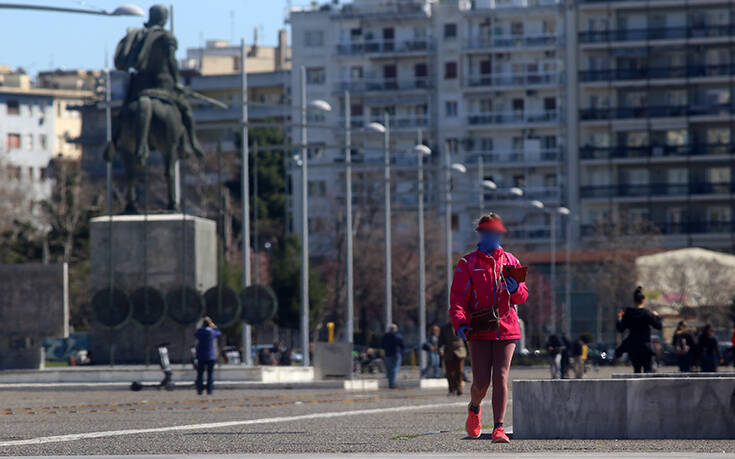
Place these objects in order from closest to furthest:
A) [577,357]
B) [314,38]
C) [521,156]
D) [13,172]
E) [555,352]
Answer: [555,352] < [577,357] < [521,156] < [314,38] < [13,172]

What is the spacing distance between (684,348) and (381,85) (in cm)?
7263

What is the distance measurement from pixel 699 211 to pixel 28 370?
7074 centimetres

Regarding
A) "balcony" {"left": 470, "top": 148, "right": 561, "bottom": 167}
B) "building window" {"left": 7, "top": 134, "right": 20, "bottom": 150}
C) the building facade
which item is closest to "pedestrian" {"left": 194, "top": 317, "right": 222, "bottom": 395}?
the building facade

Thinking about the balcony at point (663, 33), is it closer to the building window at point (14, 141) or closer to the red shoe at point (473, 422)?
the building window at point (14, 141)

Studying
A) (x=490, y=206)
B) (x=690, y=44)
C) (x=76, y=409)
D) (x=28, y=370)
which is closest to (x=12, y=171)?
(x=490, y=206)

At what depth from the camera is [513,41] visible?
341 feet

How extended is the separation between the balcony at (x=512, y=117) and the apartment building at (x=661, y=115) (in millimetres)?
2112

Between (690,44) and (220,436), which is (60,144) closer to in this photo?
(690,44)

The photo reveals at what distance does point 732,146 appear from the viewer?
3935 inches

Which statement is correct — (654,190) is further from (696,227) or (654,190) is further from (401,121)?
(401,121)

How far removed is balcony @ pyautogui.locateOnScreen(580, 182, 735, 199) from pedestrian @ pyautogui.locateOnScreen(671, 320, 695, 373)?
215 feet

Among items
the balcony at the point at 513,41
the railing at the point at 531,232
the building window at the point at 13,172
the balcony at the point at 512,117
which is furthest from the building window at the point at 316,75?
the building window at the point at 13,172

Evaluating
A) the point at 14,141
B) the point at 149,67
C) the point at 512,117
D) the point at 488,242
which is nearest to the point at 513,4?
the point at 512,117

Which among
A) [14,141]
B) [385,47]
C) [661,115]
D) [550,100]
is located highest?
[385,47]
